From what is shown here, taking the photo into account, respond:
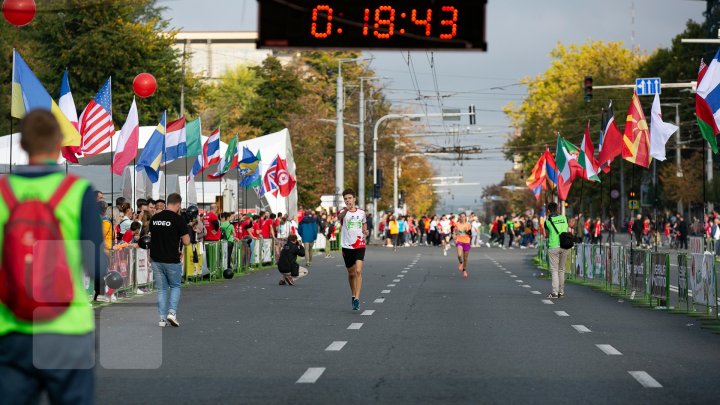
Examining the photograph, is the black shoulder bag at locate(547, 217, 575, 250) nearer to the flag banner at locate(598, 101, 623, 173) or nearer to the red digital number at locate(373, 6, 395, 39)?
the flag banner at locate(598, 101, 623, 173)

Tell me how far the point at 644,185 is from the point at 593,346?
7359 centimetres

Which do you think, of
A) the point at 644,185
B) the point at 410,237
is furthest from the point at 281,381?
the point at 644,185

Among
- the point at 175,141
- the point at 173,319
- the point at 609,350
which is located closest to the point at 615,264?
the point at 173,319

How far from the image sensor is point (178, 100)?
68125mm

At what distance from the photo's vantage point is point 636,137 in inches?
1062

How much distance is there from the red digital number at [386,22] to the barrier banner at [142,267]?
808 cm

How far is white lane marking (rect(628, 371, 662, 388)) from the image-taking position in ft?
34.3

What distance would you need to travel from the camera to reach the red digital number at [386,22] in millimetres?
17047

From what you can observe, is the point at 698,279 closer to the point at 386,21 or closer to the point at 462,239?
the point at 386,21

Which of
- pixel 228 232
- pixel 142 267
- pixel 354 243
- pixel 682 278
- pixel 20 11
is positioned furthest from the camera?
pixel 228 232

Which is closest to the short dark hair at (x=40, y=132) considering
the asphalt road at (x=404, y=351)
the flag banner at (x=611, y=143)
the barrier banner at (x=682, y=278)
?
the asphalt road at (x=404, y=351)

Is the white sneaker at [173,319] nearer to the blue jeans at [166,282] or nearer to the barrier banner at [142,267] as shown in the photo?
the blue jeans at [166,282]

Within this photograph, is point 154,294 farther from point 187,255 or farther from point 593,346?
point 593,346

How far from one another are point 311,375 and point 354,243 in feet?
27.2
